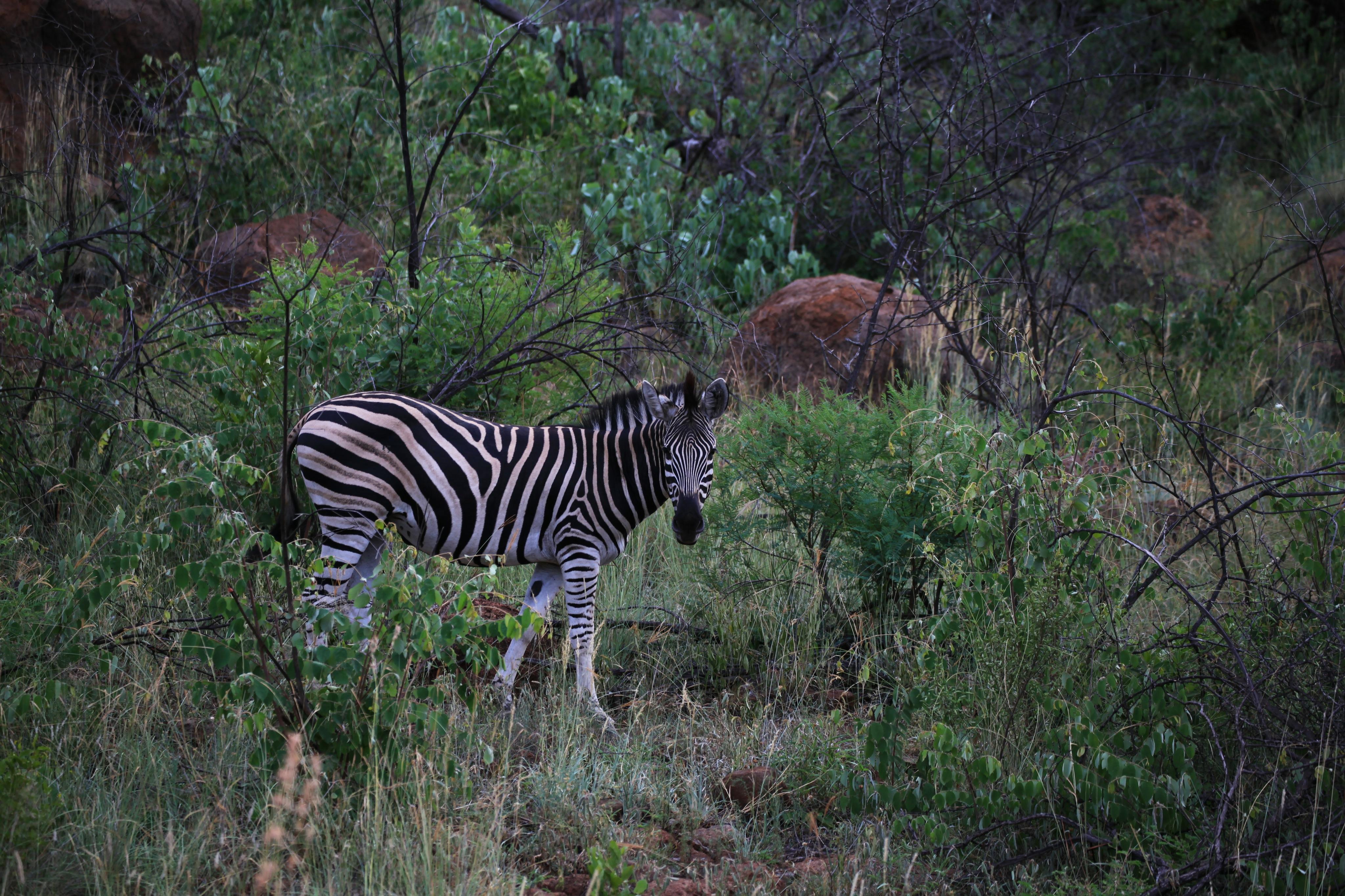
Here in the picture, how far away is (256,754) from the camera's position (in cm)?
352

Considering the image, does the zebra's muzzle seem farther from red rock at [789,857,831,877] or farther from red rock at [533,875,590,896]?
red rock at [533,875,590,896]

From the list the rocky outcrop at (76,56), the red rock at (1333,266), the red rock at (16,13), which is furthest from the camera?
the red rock at (1333,266)

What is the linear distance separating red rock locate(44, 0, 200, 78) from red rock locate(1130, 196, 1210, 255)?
10.9 m

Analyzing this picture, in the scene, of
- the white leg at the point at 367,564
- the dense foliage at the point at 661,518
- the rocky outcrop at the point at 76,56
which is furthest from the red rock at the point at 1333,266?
the rocky outcrop at the point at 76,56

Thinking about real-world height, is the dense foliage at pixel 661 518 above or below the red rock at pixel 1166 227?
below

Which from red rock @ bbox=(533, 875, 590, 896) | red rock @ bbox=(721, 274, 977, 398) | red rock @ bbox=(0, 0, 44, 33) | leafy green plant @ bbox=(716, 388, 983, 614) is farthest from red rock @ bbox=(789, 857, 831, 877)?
red rock @ bbox=(0, 0, 44, 33)

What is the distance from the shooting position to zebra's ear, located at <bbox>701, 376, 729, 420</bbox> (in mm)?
5031

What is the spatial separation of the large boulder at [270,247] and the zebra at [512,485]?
360 cm

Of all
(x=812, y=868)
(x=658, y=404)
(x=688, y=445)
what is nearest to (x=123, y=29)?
(x=658, y=404)

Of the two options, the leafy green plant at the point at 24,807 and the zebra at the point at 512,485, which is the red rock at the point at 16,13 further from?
the leafy green plant at the point at 24,807

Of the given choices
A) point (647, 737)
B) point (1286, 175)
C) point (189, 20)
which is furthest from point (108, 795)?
point (1286, 175)

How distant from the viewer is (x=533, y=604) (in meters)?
5.27

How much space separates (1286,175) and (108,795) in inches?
593

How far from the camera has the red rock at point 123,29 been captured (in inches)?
398
